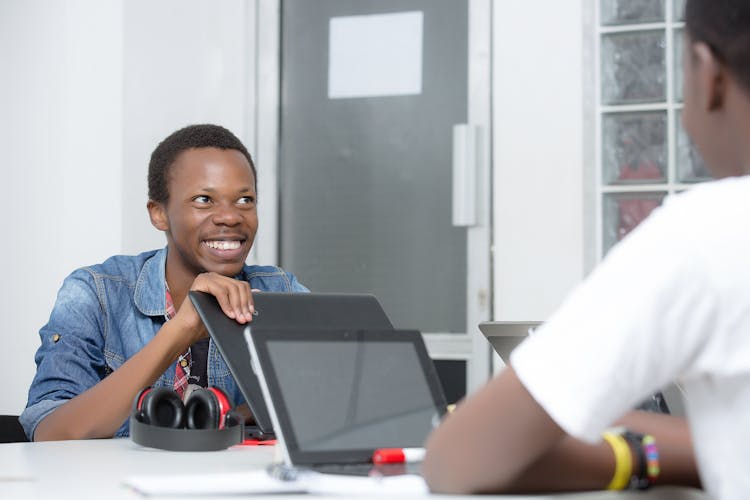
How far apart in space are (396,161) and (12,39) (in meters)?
1.27

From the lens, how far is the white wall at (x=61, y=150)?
10.3 feet

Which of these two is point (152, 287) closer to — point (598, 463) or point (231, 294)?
point (231, 294)

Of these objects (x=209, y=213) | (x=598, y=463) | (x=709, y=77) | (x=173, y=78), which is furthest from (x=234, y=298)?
(x=173, y=78)

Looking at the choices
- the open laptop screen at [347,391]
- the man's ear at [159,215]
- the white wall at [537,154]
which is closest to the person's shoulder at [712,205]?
the open laptop screen at [347,391]

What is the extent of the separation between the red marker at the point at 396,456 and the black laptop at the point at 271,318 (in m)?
0.33

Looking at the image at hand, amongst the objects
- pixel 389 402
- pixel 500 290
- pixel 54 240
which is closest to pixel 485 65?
pixel 500 290

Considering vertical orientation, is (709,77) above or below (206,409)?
above

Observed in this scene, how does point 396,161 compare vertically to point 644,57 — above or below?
below

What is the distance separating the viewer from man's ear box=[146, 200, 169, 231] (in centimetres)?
224

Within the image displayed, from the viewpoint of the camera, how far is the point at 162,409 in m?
1.54

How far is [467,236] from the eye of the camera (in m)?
3.23

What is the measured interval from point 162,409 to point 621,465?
776 mm

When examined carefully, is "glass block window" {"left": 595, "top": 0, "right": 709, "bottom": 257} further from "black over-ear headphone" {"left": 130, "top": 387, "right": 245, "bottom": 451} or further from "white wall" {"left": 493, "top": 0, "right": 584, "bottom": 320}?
"black over-ear headphone" {"left": 130, "top": 387, "right": 245, "bottom": 451}

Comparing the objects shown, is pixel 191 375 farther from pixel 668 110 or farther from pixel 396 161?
pixel 668 110
